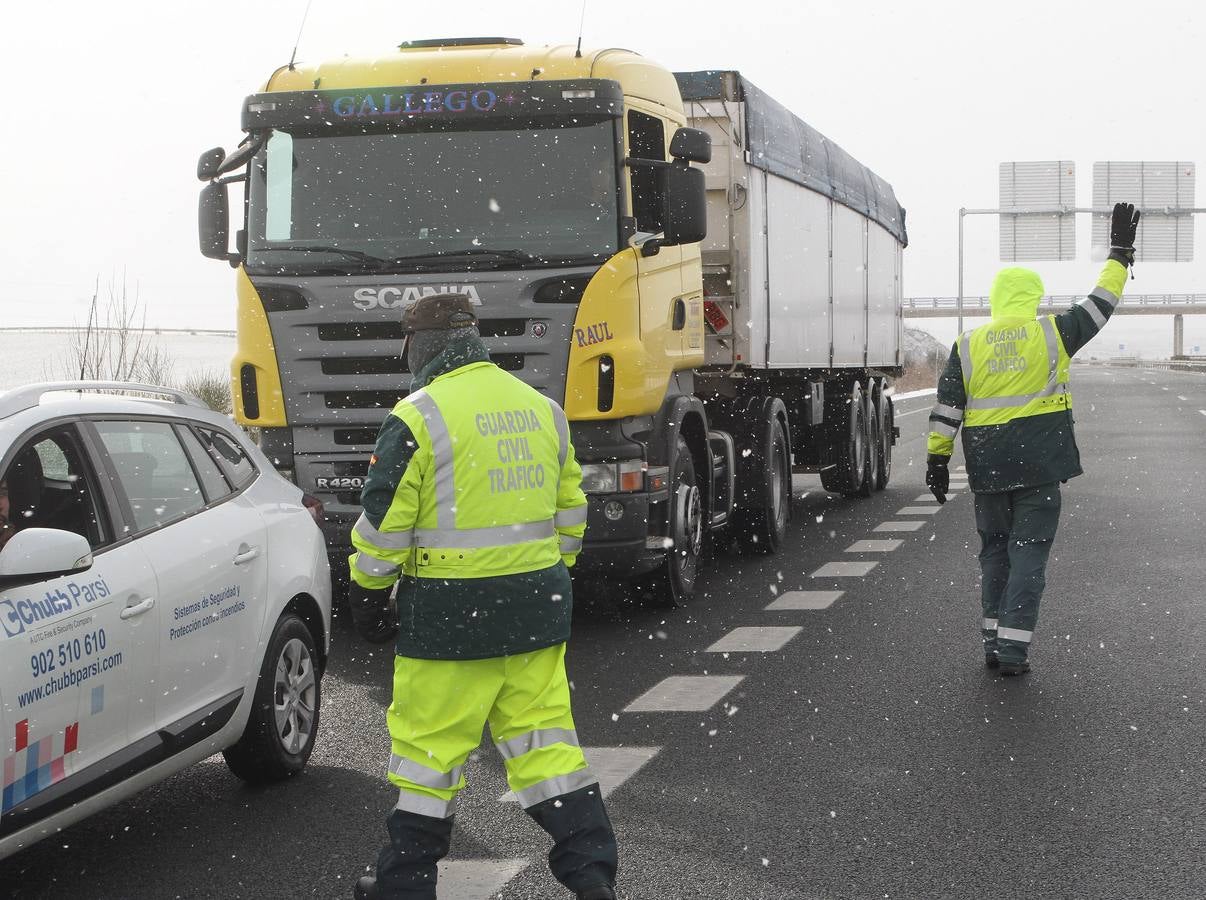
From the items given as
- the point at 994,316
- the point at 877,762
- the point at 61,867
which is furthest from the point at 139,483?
the point at 994,316

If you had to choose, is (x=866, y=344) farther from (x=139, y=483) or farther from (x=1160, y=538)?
(x=139, y=483)

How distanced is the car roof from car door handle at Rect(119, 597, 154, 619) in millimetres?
594

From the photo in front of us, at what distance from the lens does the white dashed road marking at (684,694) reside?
7.57m

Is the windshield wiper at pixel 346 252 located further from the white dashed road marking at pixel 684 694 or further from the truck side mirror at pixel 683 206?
the white dashed road marking at pixel 684 694

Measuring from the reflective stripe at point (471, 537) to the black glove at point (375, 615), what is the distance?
0.26 m

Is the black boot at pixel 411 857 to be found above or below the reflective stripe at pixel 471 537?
below

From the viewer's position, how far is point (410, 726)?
4.41 m

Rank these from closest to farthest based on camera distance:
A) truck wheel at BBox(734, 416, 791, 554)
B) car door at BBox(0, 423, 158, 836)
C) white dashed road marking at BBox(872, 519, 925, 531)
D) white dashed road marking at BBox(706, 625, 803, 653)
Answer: car door at BBox(0, 423, 158, 836) < white dashed road marking at BBox(706, 625, 803, 653) < truck wheel at BBox(734, 416, 791, 554) < white dashed road marking at BBox(872, 519, 925, 531)

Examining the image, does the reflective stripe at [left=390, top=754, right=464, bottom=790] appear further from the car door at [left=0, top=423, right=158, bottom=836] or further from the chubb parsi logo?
the chubb parsi logo

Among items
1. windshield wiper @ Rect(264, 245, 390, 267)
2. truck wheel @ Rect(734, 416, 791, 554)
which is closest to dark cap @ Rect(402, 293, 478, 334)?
windshield wiper @ Rect(264, 245, 390, 267)

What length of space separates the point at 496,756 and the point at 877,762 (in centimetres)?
149

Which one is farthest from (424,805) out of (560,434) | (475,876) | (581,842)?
(560,434)

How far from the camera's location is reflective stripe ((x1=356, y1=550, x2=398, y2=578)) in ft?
14.6

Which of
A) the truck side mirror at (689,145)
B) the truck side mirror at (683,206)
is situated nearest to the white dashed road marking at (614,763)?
the truck side mirror at (683,206)
